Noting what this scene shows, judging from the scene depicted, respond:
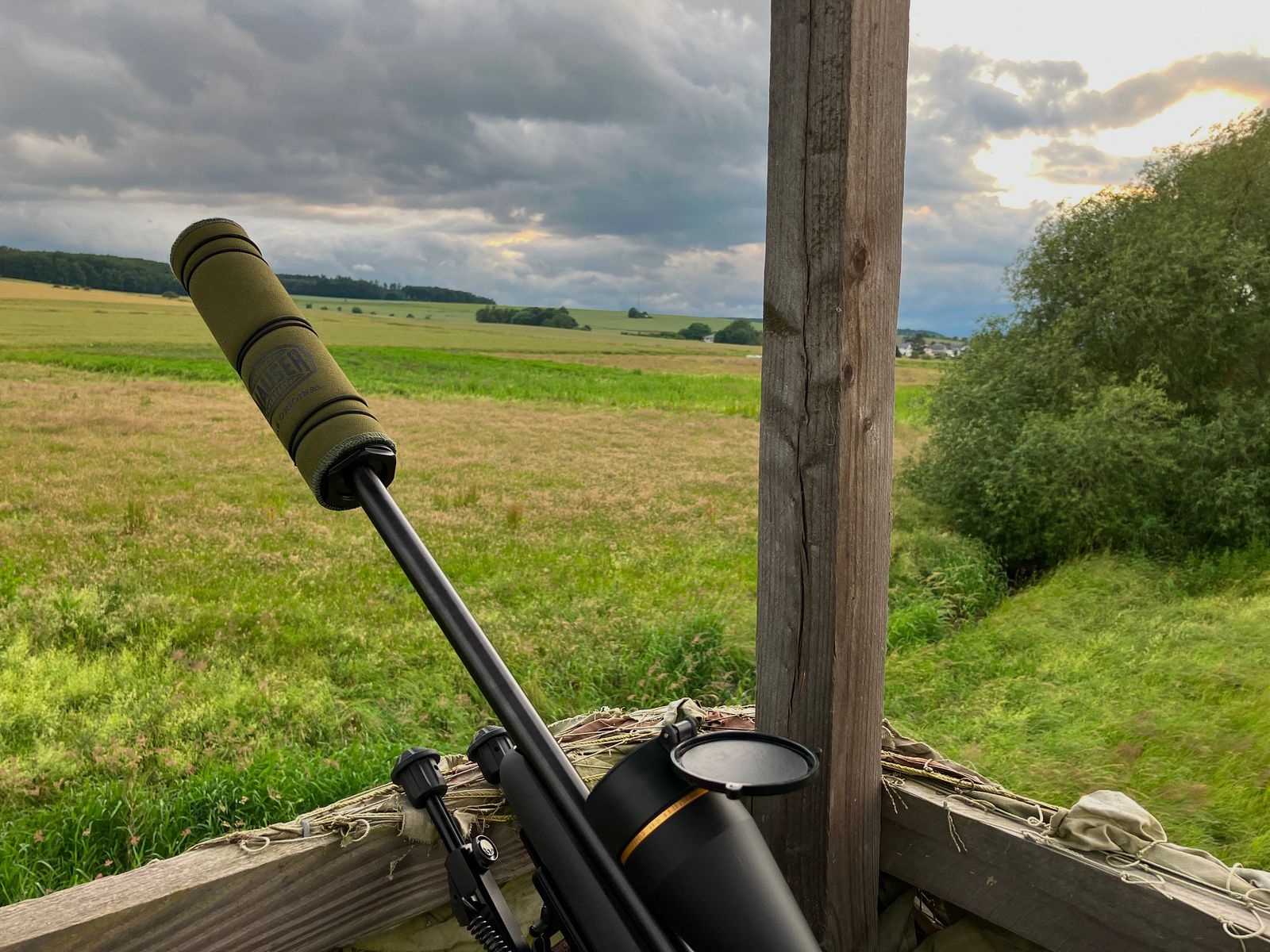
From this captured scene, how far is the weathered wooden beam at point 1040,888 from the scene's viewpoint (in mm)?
1404

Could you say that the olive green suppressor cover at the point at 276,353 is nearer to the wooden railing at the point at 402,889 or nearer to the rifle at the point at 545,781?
the rifle at the point at 545,781

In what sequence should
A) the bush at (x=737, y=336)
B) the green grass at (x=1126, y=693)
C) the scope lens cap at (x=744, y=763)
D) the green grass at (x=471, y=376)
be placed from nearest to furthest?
the scope lens cap at (x=744, y=763), the green grass at (x=1126, y=693), the green grass at (x=471, y=376), the bush at (x=737, y=336)

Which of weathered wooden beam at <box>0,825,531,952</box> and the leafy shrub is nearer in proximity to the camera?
weathered wooden beam at <box>0,825,531,952</box>

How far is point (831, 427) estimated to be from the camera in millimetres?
1516

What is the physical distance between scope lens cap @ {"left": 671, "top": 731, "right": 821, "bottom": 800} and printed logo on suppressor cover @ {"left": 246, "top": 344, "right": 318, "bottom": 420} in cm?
69

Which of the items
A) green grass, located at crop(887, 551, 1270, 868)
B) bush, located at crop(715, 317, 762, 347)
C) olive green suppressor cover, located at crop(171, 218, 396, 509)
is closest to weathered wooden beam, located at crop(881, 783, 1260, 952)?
olive green suppressor cover, located at crop(171, 218, 396, 509)

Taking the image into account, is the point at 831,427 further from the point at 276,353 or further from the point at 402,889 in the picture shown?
the point at 402,889

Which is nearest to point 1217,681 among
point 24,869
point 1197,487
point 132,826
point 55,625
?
point 1197,487

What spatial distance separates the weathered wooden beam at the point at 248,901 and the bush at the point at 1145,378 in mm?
7612

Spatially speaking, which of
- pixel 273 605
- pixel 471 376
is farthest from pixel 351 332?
pixel 273 605

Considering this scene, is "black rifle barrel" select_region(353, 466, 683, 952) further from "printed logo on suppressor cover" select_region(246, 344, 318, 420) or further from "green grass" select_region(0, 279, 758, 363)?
"green grass" select_region(0, 279, 758, 363)

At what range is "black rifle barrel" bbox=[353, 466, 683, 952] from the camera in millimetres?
916

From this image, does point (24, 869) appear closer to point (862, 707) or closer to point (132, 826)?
point (132, 826)

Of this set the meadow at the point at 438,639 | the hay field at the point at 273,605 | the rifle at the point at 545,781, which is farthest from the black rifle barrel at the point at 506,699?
the meadow at the point at 438,639
